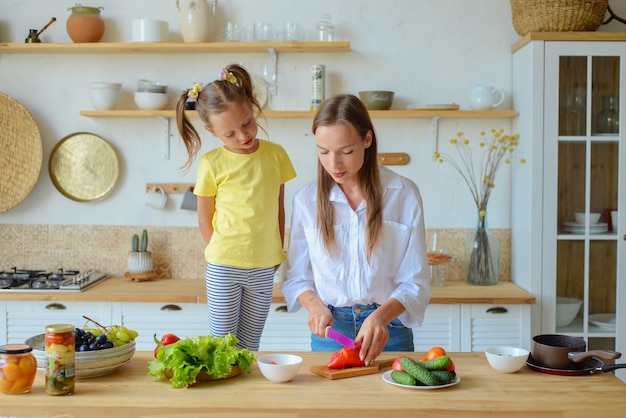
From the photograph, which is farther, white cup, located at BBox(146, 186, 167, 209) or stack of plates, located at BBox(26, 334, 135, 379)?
white cup, located at BBox(146, 186, 167, 209)

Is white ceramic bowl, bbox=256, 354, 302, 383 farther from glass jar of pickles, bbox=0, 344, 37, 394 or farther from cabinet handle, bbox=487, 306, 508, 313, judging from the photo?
cabinet handle, bbox=487, 306, 508, 313

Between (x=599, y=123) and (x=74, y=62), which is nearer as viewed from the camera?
(x=599, y=123)

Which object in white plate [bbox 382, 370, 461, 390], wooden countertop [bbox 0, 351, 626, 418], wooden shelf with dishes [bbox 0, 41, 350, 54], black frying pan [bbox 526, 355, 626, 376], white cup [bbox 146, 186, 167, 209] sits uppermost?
wooden shelf with dishes [bbox 0, 41, 350, 54]

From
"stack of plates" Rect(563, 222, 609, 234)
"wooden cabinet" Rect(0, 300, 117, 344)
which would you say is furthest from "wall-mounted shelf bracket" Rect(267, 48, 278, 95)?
"stack of plates" Rect(563, 222, 609, 234)

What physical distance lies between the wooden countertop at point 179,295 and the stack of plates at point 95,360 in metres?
1.63

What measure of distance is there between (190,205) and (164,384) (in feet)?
7.40

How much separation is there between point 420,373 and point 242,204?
1.08m

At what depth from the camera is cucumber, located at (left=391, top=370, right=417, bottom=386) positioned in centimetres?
194

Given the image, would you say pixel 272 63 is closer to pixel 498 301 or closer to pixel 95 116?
pixel 95 116

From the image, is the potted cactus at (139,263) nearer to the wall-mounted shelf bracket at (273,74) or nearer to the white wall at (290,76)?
the white wall at (290,76)

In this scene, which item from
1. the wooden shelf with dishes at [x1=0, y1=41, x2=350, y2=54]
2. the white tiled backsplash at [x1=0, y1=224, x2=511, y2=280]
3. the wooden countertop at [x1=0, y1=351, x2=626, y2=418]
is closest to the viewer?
the wooden countertop at [x1=0, y1=351, x2=626, y2=418]

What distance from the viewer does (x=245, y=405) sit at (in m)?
1.84

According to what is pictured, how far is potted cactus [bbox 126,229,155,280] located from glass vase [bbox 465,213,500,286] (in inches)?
66.2

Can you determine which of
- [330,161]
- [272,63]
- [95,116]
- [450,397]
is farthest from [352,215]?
[95,116]
